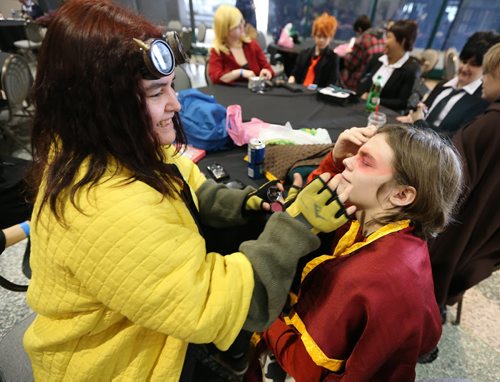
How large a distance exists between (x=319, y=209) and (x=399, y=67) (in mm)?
2505

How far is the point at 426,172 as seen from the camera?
0.80 m

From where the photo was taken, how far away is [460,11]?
643 cm

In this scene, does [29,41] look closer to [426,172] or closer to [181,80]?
[181,80]

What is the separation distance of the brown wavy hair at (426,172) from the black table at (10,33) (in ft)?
23.0

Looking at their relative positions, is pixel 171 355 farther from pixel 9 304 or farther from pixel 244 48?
pixel 244 48

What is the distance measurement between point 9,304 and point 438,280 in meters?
2.39

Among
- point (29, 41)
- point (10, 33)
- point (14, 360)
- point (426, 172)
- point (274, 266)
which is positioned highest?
point (426, 172)

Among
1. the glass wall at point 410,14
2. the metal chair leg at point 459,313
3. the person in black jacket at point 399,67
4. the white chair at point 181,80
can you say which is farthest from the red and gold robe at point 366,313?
the glass wall at point 410,14

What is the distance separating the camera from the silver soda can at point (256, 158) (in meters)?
1.38

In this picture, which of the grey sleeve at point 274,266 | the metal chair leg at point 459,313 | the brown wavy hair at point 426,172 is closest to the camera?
the grey sleeve at point 274,266

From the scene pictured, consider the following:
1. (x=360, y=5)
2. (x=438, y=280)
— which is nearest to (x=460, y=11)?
(x=360, y=5)

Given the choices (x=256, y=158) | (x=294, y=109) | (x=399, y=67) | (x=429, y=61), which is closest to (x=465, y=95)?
(x=399, y=67)

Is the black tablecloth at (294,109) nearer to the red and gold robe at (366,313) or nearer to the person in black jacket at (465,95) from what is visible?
the person in black jacket at (465,95)

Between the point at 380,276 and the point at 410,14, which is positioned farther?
the point at 410,14
